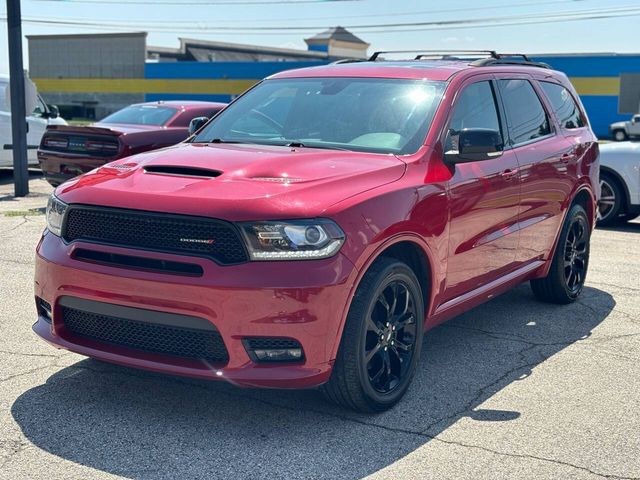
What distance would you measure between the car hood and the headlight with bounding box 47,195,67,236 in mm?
54

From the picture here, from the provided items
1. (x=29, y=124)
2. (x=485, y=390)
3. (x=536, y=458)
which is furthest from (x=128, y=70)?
(x=536, y=458)

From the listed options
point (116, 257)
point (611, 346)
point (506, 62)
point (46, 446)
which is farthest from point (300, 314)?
point (506, 62)

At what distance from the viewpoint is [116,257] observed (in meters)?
4.13

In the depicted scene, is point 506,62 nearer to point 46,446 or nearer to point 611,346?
point 611,346

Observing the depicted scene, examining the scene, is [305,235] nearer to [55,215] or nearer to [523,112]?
[55,215]

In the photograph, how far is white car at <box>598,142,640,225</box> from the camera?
11.6 m

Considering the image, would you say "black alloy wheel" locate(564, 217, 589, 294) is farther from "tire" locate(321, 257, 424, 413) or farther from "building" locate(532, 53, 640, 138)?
"building" locate(532, 53, 640, 138)

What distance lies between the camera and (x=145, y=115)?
13.0 meters

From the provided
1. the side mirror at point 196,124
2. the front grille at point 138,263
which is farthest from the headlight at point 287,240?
the side mirror at point 196,124

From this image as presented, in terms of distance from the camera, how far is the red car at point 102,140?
11.6m

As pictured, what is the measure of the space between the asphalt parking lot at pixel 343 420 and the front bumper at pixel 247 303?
0.35 meters

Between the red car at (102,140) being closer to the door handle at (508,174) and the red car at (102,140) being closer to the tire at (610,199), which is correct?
the tire at (610,199)

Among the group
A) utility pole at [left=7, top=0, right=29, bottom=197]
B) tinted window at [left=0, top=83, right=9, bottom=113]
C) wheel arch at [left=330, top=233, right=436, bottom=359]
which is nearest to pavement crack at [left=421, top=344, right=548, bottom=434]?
wheel arch at [left=330, top=233, right=436, bottom=359]

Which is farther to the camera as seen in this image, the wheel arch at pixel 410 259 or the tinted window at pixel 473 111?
the tinted window at pixel 473 111
